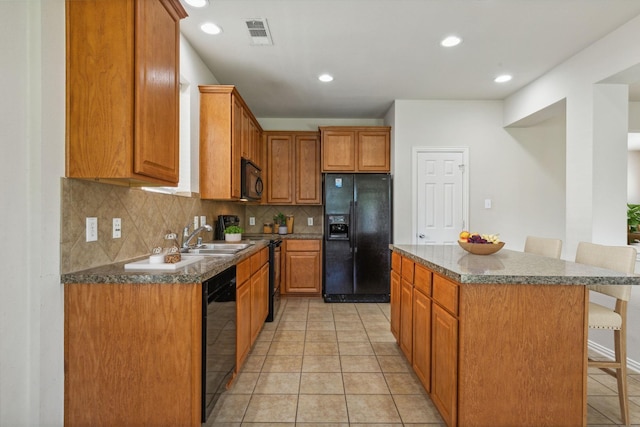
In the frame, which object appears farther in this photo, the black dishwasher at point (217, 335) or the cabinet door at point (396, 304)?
the cabinet door at point (396, 304)

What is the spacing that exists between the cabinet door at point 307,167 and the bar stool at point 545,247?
2794 mm

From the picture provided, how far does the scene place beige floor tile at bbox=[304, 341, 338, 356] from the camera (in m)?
2.66

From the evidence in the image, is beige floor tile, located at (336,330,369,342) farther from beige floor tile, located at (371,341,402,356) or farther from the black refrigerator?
the black refrigerator

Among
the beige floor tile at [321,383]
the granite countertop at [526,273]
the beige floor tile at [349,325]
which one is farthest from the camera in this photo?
the beige floor tile at [349,325]

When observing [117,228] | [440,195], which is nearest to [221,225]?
[117,228]

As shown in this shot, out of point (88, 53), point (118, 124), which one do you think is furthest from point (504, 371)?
point (88, 53)

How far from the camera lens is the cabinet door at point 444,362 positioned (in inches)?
59.9

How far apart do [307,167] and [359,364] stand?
2.99 m

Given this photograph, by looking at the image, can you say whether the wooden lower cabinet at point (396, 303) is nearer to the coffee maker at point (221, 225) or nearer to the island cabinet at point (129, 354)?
the island cabinet at point (129, 354)

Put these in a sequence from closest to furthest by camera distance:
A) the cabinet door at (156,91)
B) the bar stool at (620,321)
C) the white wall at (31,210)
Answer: the white wall at (31,210), the cabinet door at (156,91), the bar stool at (620,321)

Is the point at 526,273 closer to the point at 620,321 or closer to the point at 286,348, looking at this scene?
the point at 620,321

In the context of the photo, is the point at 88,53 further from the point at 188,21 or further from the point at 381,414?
the point at 381,414

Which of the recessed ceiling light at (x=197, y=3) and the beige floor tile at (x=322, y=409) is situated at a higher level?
the recessed ceiling light at (x=197, y=3)

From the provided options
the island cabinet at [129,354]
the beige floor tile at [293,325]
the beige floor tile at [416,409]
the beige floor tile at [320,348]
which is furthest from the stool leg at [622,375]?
the beige floor tile at [293,325]
